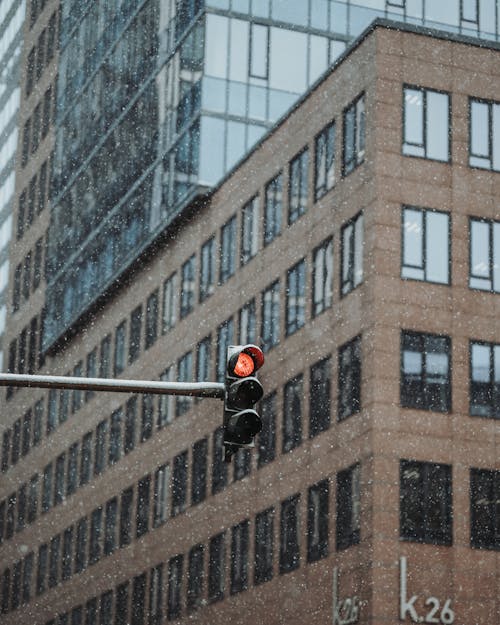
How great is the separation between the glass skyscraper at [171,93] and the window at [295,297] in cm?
841

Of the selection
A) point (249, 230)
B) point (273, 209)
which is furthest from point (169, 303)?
point (273, 209)

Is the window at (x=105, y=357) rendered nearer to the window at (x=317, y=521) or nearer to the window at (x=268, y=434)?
the window at (x=268, y=434)

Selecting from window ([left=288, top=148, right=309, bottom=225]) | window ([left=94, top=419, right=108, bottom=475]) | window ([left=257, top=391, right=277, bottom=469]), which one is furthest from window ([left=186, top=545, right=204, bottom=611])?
window ([left=94, top=419, right=108, bottom=475])

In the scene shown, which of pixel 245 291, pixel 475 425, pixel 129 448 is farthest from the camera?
pixel 129 448

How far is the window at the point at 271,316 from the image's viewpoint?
162 feet

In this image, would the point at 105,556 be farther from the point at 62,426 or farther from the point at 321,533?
the point at 321,533

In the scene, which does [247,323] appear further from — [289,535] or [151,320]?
[151,320]

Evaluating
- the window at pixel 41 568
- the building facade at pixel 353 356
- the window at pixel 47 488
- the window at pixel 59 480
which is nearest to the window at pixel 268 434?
the building facade at pixel 353 356

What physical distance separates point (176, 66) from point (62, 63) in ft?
72.5

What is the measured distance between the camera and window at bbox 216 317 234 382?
5316 cm

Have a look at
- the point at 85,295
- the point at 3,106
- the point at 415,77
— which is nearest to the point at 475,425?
the point at 415,77

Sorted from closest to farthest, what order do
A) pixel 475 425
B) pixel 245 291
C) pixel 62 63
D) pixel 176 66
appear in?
pixel 475 425 → pixel 245 291 → pixel 176 66 → pixel 62 63

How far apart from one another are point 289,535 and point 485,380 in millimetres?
8028

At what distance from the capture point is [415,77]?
4453 cm
